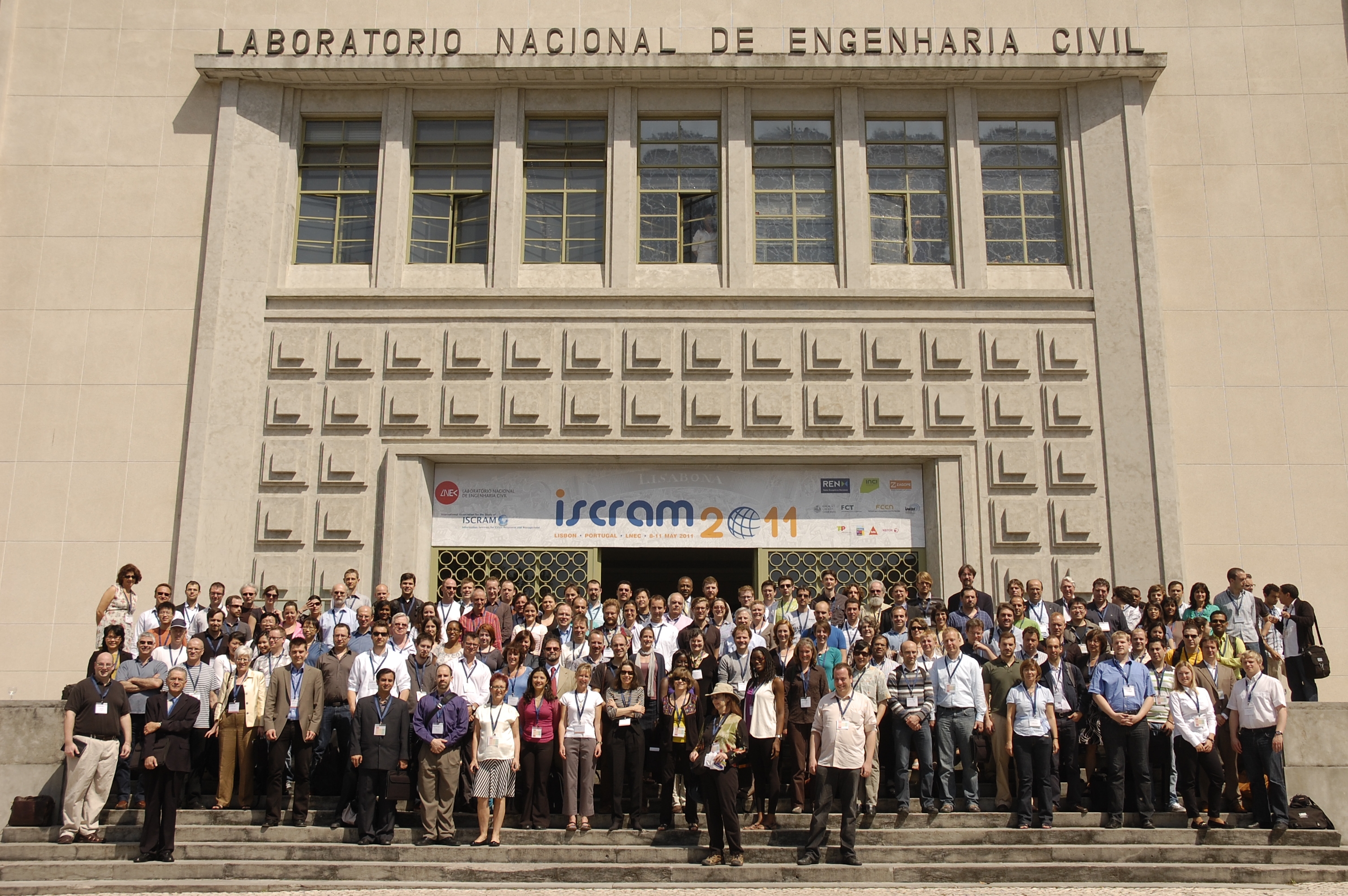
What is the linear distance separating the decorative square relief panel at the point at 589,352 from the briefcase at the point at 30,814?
8.70 m

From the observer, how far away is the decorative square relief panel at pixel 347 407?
1736cm

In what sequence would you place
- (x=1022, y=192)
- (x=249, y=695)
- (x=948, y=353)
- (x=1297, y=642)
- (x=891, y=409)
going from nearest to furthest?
(x=249, y=695) → (x=1297, y=642) → (x=891, y=409) → (x=948, y=353) → (x=1022, y=192)

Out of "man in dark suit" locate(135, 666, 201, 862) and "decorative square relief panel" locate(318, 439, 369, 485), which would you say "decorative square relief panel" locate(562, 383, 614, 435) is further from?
"man in dark suit" locate(135, 666, 201, 862)

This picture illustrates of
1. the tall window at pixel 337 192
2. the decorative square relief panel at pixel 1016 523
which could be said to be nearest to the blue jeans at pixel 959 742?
the decorative square relief panel at pixel 1016 523

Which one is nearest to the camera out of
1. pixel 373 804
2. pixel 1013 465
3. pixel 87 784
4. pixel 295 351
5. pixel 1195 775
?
pixel 373 804

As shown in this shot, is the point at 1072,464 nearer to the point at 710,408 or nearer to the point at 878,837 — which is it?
the point at 710,408

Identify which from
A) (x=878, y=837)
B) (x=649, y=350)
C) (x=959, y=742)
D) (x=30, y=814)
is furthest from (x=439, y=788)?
(x=649, y=350)

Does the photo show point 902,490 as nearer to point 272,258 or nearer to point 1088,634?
point 1088,634

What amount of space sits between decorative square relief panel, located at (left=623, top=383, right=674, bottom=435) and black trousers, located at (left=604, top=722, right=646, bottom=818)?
250 inches

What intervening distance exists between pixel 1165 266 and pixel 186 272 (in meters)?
14.6

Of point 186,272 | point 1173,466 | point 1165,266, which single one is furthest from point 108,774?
point 1165,266

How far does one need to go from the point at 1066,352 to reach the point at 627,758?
374 inches

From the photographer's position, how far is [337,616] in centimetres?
1396

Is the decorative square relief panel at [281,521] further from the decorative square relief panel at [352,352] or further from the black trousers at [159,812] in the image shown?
the black trousers at [159,812]
